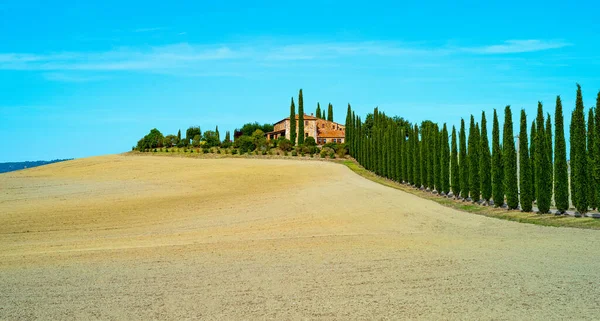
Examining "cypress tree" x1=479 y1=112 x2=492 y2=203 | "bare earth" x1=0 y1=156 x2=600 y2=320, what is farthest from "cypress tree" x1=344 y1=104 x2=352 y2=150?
"bare earth" x1=0 y1=156 x2=600 y2=320

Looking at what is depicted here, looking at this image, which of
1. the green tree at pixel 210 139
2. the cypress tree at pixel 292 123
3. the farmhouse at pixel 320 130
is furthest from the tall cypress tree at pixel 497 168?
the farmhouse at pixel 320 130

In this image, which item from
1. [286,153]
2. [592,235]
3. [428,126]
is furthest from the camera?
[286,153]

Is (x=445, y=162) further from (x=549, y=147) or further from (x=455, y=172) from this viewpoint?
(x=549, y=147)

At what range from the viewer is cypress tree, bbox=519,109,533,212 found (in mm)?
24094

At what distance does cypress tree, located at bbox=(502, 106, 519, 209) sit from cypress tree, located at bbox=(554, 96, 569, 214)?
222 cm

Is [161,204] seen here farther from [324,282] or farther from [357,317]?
[357,317]

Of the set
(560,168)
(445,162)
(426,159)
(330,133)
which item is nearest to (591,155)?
(560,168)

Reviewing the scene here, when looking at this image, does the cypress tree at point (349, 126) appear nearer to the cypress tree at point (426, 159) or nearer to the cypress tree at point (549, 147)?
the cypress tree at point (426, 159)

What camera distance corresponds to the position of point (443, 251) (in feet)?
45.8

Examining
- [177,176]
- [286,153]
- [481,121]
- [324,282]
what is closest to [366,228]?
[324,282]

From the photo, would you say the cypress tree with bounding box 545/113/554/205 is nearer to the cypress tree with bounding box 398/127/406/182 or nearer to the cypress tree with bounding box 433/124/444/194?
the cypress tree with bounding box 433/124/444/194

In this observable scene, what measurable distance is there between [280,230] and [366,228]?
3067 millimetres

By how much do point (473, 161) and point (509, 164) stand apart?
358 cm

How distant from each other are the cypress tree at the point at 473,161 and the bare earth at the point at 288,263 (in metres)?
3.74
